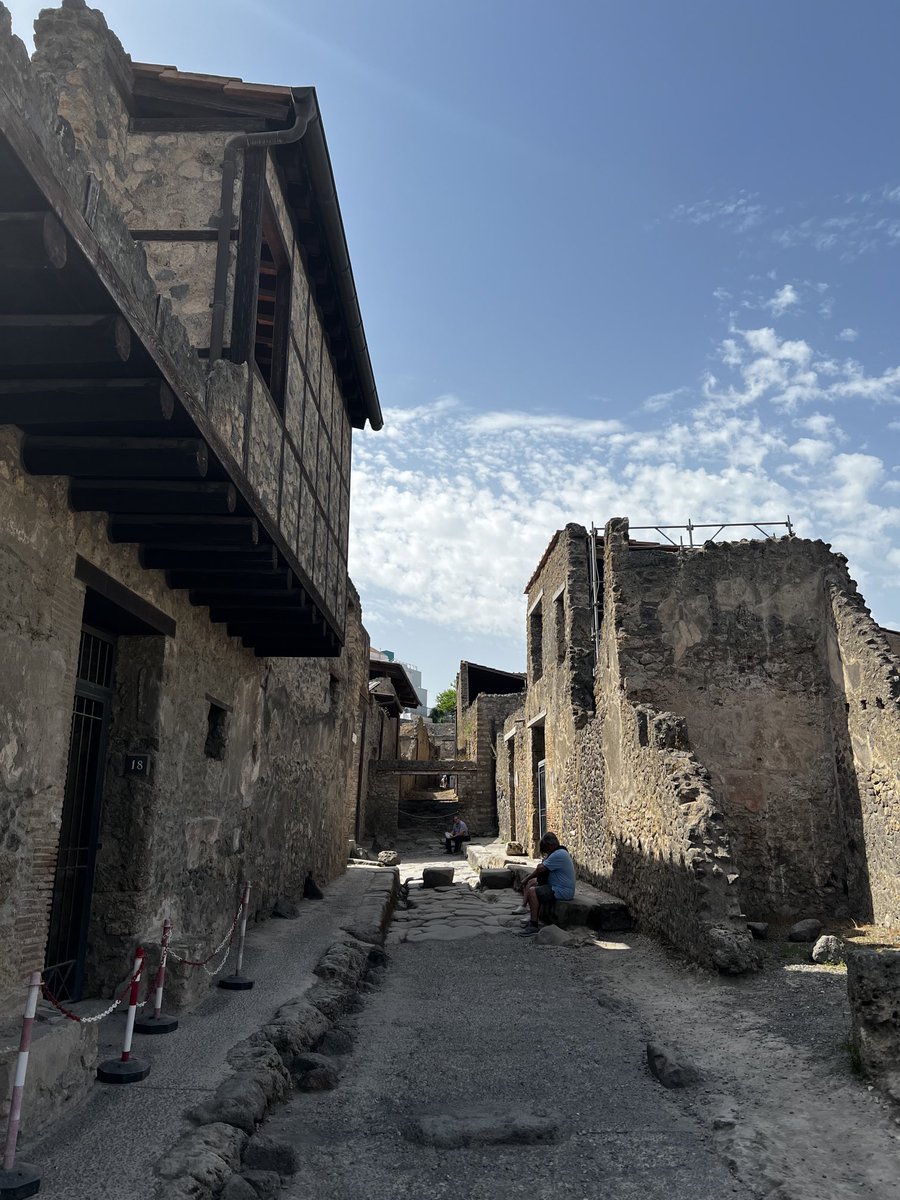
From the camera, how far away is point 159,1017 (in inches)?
192

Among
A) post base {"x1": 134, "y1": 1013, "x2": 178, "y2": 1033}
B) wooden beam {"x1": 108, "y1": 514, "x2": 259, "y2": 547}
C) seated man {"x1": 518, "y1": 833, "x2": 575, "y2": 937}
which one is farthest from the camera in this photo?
seated man {"x1": 518, "y1": 833, "x2": 575, "y2": 937}

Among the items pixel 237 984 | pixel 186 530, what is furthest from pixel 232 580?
pixel 237 984

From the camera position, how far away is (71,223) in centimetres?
281

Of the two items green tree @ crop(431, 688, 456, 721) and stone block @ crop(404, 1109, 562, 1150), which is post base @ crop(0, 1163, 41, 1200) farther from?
green tree @ crop(431, 688, 456, 721)

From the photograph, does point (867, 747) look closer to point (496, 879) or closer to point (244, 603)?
point (496, 879)

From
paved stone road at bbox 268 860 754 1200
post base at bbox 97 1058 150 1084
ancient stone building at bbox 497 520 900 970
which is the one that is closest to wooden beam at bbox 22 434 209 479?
post base at bbox 97 1058 150 1084

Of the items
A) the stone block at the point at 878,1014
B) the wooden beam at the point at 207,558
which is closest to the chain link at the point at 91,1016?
the wooden beam at the point at 207,558

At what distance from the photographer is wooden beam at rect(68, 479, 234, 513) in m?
4.48

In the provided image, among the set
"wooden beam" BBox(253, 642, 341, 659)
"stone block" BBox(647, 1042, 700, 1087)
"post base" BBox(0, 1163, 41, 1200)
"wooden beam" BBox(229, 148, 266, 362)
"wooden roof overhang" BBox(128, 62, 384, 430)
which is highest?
"wooden roof overhang" BBox(128, 62, 384, 430)

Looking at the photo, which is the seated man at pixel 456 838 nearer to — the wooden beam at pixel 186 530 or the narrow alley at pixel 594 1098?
the narrow alley at pixel 594 1098

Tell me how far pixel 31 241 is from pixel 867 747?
378 inches

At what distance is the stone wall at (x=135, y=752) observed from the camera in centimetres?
403

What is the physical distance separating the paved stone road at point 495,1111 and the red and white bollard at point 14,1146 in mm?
928

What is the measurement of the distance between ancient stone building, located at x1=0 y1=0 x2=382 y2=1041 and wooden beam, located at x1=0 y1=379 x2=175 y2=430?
0.03 feet
